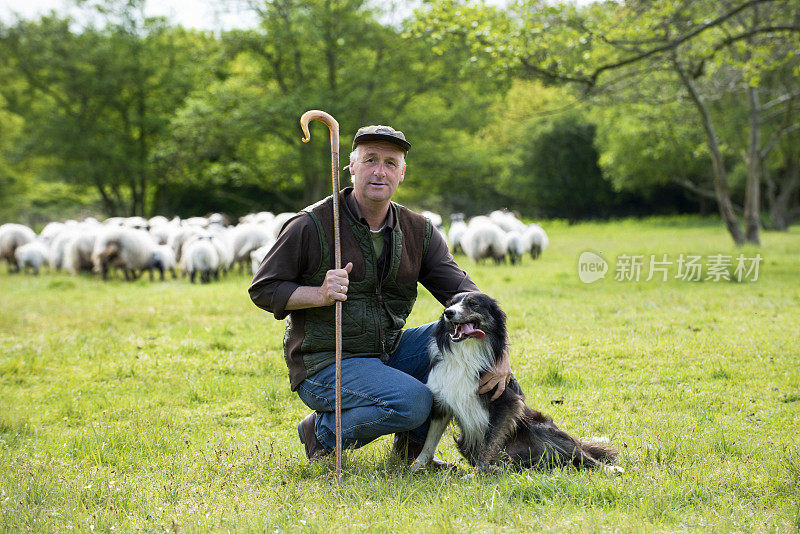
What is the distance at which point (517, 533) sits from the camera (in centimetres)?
323

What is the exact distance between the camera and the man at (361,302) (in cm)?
418

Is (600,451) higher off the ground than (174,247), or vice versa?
(174,247)

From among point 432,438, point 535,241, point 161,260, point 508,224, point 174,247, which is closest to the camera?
point 432,438

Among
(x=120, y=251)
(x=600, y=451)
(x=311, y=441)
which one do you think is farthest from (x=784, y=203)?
(x=311, y=441)

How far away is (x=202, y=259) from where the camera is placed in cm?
1598

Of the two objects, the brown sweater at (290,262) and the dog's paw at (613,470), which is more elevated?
the brown sweater at (290,262)

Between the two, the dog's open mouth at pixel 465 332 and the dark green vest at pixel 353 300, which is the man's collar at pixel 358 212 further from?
the dog's open mouth at pixel 465 332

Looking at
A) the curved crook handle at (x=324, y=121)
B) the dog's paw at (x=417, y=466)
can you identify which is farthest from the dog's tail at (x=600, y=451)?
the curved crook handle at (x=324, y=121)

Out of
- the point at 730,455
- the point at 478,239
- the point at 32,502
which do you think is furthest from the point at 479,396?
the point at 478,239

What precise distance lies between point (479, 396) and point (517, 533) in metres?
1.06

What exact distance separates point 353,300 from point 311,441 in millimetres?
973

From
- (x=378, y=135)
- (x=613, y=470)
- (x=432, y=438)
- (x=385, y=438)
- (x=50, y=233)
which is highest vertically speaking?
(x=378, y=135)

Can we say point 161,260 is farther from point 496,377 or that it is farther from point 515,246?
point 496,377

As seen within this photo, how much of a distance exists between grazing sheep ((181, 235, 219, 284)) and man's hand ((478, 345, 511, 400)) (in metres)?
12.8
